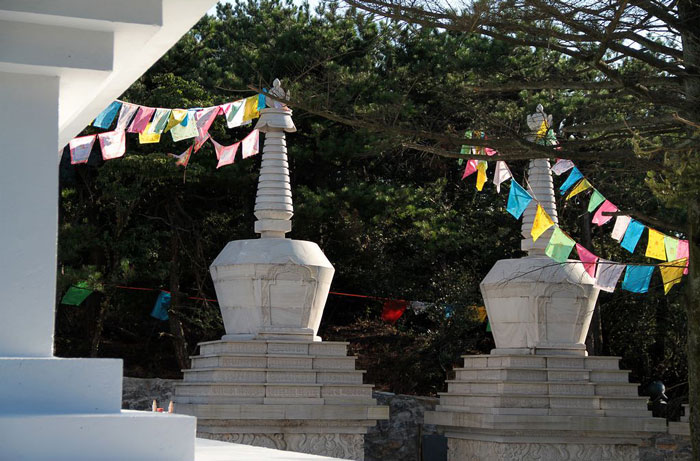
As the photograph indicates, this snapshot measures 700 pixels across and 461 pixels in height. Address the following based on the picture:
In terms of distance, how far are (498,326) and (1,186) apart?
1135 centimetres

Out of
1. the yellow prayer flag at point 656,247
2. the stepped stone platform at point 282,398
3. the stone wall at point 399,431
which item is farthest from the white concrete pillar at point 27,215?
the stone wall at point 399,431

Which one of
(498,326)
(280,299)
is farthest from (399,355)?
(280,299)

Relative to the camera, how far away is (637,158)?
934 centimetres

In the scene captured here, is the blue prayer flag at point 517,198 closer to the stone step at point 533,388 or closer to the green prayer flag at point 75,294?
the stone step at point 533,388

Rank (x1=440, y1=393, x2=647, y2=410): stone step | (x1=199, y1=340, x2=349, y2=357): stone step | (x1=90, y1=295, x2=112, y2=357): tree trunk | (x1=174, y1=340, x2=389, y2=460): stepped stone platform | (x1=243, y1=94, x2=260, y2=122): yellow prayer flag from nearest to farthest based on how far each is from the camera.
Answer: (x1=174, y1=340, x2=389, y2=460): stepped stone platform
(x1=199, y1=340, x2=349, y2=357): stone step
(x1=440, y1=393, x2=647, y2=410): stone step
(x1=243, y1=94, x2=260, y2=122): yellow prayer flag
(x1=90, y1=295, x2=112, y2=357): tree trunk

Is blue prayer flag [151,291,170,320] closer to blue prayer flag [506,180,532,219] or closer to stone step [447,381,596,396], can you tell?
stone step [447,381,596,396]

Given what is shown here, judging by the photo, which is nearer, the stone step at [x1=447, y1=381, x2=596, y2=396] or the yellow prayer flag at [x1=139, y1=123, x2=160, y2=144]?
the stone step at [x1=447, y1=381, x2=596, y2=396]

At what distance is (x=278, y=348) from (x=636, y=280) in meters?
5.48

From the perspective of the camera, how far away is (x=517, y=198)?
14375 mm

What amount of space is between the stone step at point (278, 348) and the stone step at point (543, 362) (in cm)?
227

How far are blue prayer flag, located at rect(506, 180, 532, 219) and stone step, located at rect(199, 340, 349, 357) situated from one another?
10.7ft

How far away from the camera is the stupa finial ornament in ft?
46.6

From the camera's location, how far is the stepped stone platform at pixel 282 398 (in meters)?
12.9

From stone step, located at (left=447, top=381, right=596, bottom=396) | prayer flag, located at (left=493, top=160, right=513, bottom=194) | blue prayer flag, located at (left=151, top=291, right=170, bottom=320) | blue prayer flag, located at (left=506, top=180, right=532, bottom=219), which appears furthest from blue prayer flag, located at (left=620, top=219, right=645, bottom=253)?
blue prayer flag, located at (left=151, top=291, right=170, bottom=320)
